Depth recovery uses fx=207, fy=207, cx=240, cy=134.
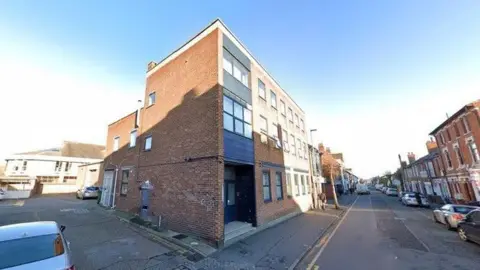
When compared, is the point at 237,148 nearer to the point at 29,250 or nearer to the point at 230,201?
the point at 230,201

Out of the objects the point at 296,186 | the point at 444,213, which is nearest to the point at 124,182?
the point at 296,186

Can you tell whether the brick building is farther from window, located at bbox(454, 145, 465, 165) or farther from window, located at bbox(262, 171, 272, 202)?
window, located at bbox(262, 171, 272, 202)

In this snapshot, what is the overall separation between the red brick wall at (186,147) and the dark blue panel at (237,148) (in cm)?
58

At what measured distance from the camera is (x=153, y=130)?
13.4 meters

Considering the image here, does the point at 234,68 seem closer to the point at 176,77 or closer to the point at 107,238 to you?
the point at 176,77

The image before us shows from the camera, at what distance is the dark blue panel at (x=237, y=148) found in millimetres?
9891

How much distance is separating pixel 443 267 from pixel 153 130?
14.5 m

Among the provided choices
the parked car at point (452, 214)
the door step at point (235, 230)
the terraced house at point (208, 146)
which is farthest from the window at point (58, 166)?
the parked car at point (452, 214)

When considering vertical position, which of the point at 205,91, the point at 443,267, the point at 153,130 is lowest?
the point at 443,267

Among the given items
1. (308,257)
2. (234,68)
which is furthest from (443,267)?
(234,68)

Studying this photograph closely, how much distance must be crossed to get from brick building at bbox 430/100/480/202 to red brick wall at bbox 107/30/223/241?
25518mm

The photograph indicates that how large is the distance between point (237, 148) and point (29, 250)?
7.88 m

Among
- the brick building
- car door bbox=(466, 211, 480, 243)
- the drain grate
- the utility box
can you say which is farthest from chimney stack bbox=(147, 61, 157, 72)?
the brick building

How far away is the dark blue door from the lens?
11.2m
